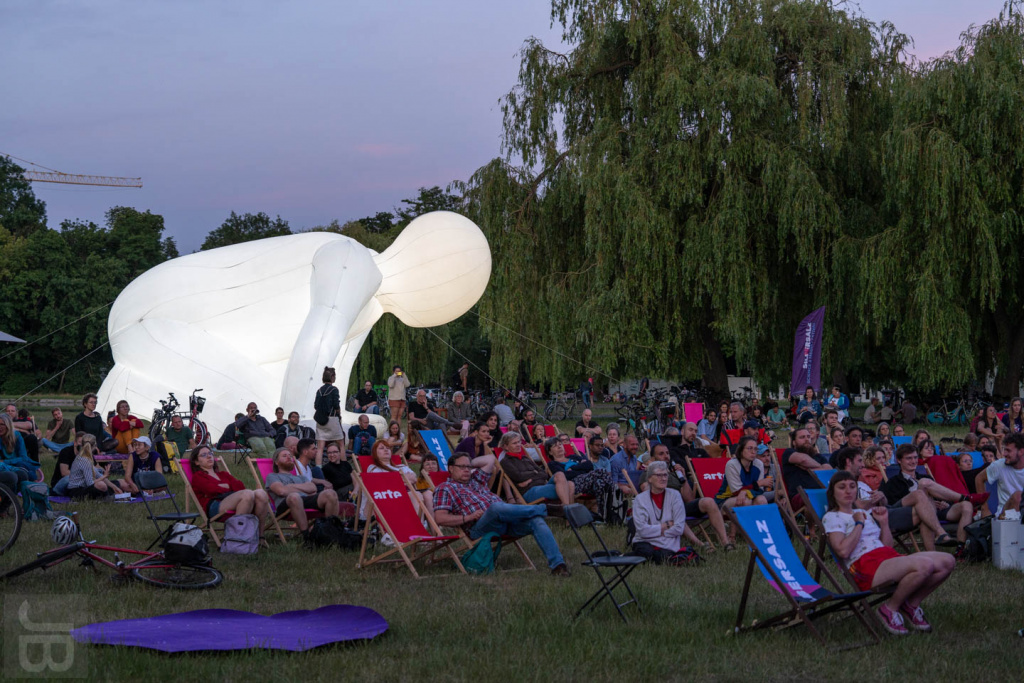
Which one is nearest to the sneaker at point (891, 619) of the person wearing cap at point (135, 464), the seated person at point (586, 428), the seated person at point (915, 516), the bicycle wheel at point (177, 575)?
the seated person at point (915, 516)

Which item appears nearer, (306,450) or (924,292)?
(306,450)

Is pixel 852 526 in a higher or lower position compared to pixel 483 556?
higher

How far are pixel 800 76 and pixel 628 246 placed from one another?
460 centimetres

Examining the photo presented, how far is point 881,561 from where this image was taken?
19.5 ft

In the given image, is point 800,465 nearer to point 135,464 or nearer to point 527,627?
point 527,627

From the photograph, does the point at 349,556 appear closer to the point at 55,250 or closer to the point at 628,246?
the point at 628,246

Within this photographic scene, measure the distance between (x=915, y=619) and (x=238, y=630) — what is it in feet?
11.9

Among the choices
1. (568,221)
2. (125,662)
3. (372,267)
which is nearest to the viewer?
(125,662)

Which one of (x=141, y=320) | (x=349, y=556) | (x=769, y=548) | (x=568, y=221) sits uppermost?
(x=568, y=221)

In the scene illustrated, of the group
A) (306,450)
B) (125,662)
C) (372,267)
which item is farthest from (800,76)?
(125,662)

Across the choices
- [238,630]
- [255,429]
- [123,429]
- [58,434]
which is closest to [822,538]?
[238,630]

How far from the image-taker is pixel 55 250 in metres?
50.1

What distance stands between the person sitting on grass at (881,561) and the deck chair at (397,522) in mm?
2739

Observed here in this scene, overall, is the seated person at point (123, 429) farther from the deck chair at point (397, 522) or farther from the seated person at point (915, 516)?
the seated person at point (915, 516)
